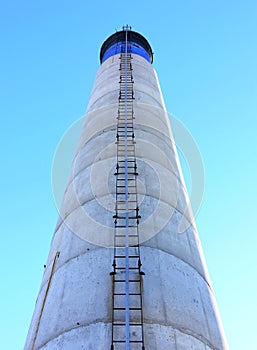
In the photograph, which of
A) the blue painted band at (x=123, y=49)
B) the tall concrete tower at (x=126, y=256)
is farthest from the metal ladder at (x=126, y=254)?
the blue painted band at (x=123, y=49)

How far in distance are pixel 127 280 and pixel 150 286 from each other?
0.46m

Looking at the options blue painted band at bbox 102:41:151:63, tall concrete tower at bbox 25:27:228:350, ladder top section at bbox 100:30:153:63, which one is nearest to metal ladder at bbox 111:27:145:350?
tall concrete tower at bbox 25:27:228:350

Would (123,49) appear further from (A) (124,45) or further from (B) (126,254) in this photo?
(B) (126,254)

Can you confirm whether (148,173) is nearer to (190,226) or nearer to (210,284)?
(190,226)

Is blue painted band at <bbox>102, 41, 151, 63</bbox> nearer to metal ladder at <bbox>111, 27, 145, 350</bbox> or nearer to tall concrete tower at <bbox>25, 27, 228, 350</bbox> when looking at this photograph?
tall concrete tower at <bbox>25, 27, 228, 350</bbox>

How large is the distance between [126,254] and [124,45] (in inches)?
534

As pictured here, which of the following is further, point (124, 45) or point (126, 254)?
point (124, 45)

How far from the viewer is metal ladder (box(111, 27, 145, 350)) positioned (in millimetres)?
6195

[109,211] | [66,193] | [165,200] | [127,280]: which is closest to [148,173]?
[165,200]

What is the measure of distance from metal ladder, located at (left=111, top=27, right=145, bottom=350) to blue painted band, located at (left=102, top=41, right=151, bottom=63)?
7756 millimetres

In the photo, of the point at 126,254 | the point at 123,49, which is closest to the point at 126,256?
the point at 126,254

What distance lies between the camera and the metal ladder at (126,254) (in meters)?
6.20

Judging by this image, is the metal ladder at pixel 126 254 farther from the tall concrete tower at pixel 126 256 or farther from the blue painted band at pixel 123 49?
the blue painted band at pixel 123 49

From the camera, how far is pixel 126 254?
7.44 m
